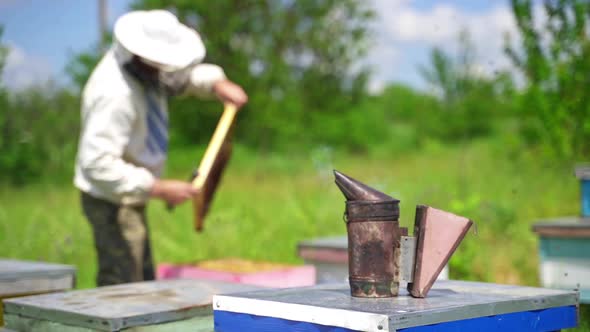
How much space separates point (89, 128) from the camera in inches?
156

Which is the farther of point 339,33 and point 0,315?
point 339,33

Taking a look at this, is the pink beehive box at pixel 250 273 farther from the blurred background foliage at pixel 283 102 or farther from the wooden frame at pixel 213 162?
the blurred background foliage at pixel 283 102

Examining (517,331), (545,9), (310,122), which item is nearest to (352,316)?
(517,331)

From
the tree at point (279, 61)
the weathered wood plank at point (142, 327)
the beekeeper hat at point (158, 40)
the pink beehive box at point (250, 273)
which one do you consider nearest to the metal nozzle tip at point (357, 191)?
the weathered wood plank at point (142, 327)

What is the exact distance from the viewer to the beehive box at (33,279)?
3.32 m

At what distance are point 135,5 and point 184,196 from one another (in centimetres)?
1912

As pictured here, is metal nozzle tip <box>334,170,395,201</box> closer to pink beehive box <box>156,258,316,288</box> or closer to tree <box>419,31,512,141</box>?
pink beehive box <box>156,258,316,288</box>

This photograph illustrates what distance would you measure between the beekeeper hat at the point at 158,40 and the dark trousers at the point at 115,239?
0.79m

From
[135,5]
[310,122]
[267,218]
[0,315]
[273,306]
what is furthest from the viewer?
[310,122]

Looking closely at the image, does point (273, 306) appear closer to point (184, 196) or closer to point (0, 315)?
point (0, 315)

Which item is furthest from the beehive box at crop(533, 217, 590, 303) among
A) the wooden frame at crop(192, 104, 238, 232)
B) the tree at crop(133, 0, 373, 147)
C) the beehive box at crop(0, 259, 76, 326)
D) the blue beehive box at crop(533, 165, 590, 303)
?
the tree at crop(133, 0, 373, 147)

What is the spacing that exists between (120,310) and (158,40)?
185cm

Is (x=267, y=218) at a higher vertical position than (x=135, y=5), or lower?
lower

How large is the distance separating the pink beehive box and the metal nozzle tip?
2.09 meters
